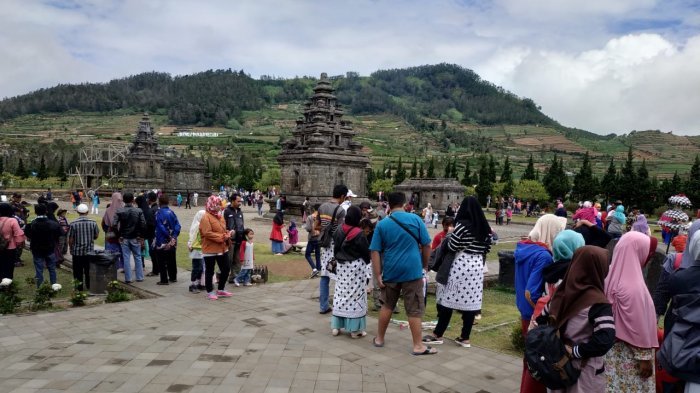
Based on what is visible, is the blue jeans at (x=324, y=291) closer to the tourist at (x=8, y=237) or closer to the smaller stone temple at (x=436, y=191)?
the tourist at (x=8, y=237)

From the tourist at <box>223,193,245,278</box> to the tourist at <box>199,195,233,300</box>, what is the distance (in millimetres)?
651

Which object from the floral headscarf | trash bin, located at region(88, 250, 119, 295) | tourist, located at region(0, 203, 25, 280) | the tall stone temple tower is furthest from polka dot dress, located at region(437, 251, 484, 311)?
the tall stone temple tower

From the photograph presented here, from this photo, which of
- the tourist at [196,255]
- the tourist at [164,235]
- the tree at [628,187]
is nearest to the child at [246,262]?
the tourist at [196,255]

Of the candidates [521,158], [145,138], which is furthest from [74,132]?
[521,158]

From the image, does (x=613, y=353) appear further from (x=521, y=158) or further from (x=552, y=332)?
(x=521, y=158)

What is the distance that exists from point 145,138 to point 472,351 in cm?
4724

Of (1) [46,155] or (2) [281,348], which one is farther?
(1) [46,155]

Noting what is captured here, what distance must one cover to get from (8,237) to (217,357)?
206 inches

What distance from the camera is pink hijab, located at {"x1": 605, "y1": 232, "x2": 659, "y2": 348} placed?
129 inches

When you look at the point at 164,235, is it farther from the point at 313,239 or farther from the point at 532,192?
the point at 532,192

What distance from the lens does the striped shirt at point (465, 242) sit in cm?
548

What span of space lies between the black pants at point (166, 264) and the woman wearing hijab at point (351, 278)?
4.32 meters

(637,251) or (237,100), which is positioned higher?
(237,100)

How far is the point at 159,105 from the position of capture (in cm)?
14788
